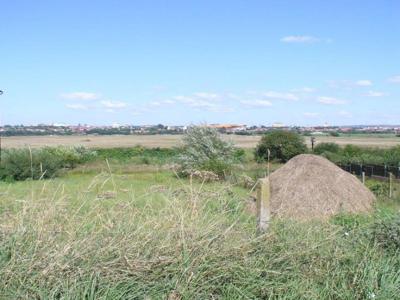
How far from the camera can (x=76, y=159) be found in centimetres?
4747

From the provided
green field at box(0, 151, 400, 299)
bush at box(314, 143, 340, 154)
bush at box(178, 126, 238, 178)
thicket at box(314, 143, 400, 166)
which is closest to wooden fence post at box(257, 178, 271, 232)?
green field at box(0, 151, 400, 299)

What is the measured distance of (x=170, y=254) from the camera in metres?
4.96

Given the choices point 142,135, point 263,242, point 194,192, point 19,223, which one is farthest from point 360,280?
point 142,135

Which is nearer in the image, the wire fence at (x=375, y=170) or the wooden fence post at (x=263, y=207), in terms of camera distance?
the wooden fence post at (x=263, y=207)

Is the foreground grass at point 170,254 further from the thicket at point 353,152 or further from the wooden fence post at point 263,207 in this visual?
the thicket at point 353,152

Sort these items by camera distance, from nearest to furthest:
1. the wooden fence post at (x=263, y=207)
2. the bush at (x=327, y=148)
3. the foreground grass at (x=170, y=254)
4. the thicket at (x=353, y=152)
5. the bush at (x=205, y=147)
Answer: the foreground grass at (x=170, y=254), the wooden fence post at (x=263, y=207), the bush at (x=205, y=147), the thicket at (x=353, y=152), the bush at (x=327, y=148)

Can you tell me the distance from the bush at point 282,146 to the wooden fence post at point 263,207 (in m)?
36.5

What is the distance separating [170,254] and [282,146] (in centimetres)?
3920

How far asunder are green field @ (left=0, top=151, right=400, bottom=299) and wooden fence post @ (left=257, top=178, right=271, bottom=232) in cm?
11

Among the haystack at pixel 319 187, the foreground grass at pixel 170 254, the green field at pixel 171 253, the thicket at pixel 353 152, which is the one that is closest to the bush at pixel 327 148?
the thicket at pixel 353 152

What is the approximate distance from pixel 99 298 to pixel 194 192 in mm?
1861

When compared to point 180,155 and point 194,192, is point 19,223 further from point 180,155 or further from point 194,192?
point 180,155

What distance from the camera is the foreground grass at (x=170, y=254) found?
4613mm

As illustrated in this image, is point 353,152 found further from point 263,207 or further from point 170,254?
point 170,254
